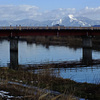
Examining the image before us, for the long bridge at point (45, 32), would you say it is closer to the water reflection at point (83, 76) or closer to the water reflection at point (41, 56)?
the water reflection at point (41, 56)

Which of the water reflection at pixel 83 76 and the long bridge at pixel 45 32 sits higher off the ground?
the long bridge at pixel 45 32

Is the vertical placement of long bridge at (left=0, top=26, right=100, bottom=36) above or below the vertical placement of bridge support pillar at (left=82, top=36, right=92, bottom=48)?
above

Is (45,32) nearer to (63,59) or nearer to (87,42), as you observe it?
(87,42)

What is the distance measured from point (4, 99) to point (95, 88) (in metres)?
7.63

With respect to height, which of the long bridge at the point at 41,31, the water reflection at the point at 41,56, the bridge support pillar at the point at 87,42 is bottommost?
the water reflection at the point at 41,56

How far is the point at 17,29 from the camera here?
70.1 m

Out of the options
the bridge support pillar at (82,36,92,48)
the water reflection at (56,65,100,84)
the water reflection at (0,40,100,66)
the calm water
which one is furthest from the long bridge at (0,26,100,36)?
the water reflection at (56,65,100,84)

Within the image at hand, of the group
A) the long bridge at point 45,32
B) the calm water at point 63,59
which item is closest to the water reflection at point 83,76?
the calm water at point 63,59

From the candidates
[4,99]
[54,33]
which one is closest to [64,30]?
[54,33]

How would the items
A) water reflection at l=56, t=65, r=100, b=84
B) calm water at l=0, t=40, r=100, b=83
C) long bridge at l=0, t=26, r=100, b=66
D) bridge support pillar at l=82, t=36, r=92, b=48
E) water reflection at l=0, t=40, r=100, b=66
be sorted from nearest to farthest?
water reflection at l=56, t=65, r=100, b=84 → calm water at l=0, t=40, r=100, b=83 → water reflection at l=0, t=40, r=100, b=66 → long bridge at l=0, t=26, r=100, b=66 → bridge support pillar at l=82, t=36, r=92, b=48

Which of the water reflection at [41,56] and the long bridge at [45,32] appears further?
the long bridge at [45,32]

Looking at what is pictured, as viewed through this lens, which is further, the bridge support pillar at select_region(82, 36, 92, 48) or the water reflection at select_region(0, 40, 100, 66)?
the bridge support pillar at select_region(82, 36, 92, 48)

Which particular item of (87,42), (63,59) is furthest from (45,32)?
(63,59)

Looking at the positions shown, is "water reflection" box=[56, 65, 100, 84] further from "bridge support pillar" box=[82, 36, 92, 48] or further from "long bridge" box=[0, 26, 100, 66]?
"bridge support pillar" box=[82, 36, 92, 48]
